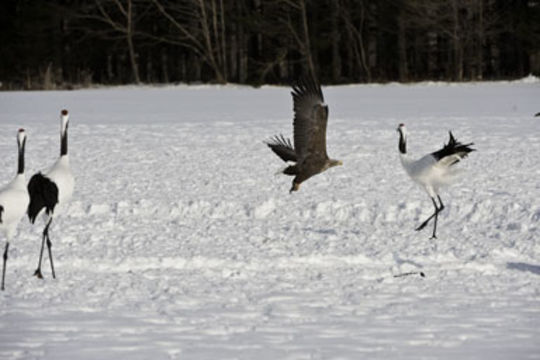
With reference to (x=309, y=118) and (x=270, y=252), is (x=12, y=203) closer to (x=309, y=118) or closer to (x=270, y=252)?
(x=270, y=252)

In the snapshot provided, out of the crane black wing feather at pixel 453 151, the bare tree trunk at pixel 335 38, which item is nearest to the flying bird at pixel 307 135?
the crane black wing feather at pixel 453 151

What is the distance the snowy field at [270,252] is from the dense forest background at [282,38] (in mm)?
23198

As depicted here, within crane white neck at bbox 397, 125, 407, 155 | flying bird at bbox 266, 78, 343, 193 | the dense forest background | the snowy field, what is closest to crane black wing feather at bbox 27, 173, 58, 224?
the snowy field

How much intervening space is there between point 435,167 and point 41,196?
148 inches

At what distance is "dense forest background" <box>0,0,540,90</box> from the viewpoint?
39.9 metres

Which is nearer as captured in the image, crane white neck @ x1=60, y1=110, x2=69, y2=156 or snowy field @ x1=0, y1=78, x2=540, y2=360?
snowy field @ x1=0, y1=78, x2=540, y2=360

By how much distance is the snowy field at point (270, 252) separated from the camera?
20.8 ft

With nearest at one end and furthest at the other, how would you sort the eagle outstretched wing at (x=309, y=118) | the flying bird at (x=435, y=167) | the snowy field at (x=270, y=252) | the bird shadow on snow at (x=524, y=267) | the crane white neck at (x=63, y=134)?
1. the snowy field at (x=270, y=252)
2. the bird shadow on snow at (x=524, y=267)
3. the crane white neck at (x=63, y=134)
4. the flying bird at (x=435, y=167)
5. the eagle outstretched wing at (x=309, y=118)

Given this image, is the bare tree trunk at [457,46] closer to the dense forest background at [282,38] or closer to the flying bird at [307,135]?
the dense forest background at [282,38]

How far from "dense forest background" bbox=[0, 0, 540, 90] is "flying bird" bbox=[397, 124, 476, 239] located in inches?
1101

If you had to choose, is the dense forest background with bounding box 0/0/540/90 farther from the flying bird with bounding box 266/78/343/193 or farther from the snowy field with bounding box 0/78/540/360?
the flying bird with bounding box 266/78/343/193

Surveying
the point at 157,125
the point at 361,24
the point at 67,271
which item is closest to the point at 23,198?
the point at 67,271

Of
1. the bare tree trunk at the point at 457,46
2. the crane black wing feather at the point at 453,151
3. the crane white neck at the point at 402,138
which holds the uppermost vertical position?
the bare tree trunk at the point at 457,46

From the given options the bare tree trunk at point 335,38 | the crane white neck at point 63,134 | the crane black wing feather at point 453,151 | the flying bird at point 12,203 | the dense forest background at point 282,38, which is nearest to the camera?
the flying bird at point 12,203
